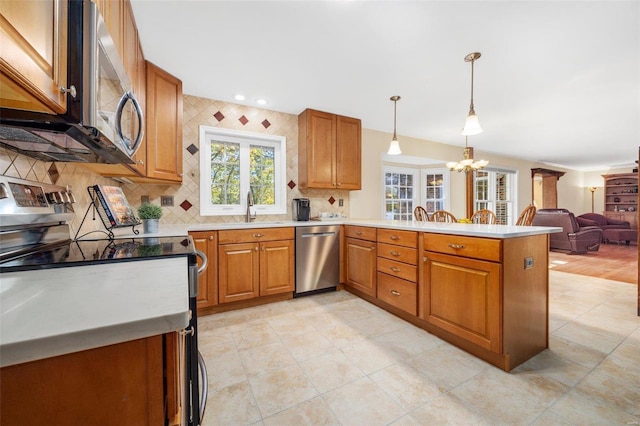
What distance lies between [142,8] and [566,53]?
330 centimetres

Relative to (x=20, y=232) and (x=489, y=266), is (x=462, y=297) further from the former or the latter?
(x=20, y=232)

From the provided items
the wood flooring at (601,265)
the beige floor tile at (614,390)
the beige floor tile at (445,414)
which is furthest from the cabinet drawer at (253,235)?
the wood flooring at (601,265)

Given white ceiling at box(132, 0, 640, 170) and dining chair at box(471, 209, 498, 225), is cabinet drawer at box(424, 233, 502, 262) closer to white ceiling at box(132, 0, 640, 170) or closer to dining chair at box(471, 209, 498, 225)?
white ceiling at box(132, 0, 640, 170)

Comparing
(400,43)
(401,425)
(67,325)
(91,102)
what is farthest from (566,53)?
(67,325)

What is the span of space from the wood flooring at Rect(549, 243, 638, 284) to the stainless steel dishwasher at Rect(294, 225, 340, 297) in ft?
12.4

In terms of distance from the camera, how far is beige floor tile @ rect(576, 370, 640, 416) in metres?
1.34

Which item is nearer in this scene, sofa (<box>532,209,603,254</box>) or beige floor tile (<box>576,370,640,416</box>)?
A: beige floor tile (<box>576,370,640,416</box>)

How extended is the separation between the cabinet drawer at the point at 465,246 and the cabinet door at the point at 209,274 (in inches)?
76.0

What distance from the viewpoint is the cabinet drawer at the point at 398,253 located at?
7.32 feet

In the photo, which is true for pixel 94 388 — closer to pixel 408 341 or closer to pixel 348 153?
pixel 408 341

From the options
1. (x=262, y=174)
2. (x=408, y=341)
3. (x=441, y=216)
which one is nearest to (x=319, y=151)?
(x=262, y=174)

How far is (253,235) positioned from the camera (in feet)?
8.77

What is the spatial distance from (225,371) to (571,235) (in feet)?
23.0

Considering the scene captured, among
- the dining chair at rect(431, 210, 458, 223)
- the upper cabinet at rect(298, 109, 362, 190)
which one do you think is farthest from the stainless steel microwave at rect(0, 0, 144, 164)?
the dining chair at rect(431, 210, 458, 223)
